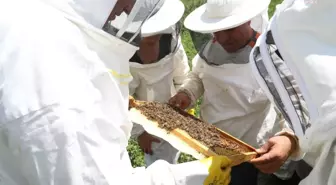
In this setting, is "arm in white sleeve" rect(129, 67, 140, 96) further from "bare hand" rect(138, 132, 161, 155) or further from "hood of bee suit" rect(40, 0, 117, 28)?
"hood of bee suit" rect(40, 0, 117, 28)

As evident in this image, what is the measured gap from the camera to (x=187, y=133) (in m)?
2.32

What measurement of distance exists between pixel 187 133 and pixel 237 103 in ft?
1.59

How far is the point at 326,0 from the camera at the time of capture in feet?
4.91

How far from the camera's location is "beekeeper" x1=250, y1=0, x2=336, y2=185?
1.42 meters

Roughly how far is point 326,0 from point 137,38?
79 cm

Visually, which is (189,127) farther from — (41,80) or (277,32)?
(41,80)

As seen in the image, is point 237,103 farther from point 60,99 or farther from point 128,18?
point 60,99

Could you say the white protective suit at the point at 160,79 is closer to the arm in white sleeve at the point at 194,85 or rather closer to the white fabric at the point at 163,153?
the white fabric at the point at 163,153

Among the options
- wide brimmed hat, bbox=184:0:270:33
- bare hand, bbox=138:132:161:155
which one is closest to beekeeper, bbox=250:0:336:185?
wide brimmed hat, bbox=184:0:270:33

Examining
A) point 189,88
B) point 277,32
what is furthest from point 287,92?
point 189,88

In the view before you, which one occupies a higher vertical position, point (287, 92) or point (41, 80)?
point (287, 92)

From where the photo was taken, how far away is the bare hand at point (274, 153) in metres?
2.11

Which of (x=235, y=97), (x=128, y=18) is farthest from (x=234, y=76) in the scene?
(x=128, y=18)

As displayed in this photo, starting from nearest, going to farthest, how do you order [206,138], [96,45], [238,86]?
[96,45]
[206,138]
[238,86]
